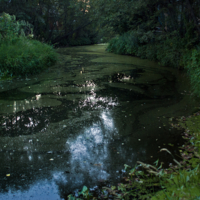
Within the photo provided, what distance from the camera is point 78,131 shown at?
3.30m

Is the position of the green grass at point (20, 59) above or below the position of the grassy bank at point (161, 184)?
above

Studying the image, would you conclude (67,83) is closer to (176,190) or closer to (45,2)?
(176,190)

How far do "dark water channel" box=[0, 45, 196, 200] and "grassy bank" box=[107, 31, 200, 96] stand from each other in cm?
67

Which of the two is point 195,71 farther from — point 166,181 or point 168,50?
point 168,50

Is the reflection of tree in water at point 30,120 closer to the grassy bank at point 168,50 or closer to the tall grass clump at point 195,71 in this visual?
the tall grass clump at point 195,71

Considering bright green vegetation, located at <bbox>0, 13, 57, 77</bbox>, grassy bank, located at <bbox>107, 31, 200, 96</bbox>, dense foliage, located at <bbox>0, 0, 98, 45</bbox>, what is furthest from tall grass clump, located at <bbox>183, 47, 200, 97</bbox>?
dense foliage, located at <bbox>0, 0, 98, 45</bbox>

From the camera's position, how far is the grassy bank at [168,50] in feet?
17.0

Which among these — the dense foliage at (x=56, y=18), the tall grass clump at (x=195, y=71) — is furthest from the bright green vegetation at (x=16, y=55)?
the dense foliage at (x=56, y=18)

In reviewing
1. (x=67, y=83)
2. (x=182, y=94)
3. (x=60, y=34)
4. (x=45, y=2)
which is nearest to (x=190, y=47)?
(x=182, y=94)

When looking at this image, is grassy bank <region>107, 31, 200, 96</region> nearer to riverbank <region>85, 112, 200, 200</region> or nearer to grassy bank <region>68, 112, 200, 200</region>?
riverbank <region>85, 112, 200, 200</region>

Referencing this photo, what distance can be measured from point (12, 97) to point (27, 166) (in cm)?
288

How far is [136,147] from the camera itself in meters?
2.81

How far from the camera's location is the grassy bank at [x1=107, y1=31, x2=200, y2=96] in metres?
5.19

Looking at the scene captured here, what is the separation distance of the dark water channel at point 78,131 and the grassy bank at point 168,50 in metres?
0.67
